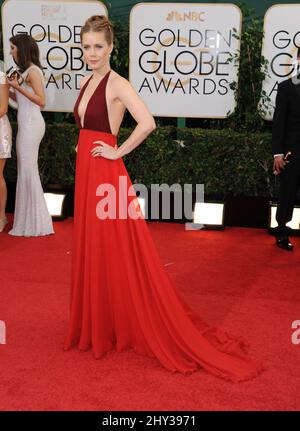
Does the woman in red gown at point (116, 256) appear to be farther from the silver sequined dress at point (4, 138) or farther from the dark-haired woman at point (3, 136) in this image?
the silver sequined dress at point (4, 138)

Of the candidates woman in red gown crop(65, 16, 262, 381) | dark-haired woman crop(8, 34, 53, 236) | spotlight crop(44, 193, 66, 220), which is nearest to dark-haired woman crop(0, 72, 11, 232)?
dark-haired woman crop(8, 34, 53, 236)

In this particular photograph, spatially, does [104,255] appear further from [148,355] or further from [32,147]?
[32,147]

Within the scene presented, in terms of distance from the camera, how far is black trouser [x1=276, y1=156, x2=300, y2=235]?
4.80 metres

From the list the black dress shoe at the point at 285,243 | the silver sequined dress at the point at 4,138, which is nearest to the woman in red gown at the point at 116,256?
the black dress shoe at the point at 285,243

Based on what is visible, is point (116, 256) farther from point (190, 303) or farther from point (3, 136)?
point (3, 136)

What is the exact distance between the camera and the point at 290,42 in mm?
5367

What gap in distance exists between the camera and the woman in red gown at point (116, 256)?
267 cm

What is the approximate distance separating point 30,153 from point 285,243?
245 cm

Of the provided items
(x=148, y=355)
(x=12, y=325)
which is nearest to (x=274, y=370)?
(x=148, y=355)

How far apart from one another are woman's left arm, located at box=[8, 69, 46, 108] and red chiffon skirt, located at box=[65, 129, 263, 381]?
2.33 metres

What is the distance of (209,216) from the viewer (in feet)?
18.2

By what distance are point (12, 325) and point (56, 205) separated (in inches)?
101

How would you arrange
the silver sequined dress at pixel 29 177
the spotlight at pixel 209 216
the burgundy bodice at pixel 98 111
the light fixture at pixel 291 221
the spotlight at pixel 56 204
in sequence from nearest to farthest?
the burgundy bodice at pixel 98 111 < the silver sequined dress at pixel 29 177 < the light fixture at pixel 291 221 < the spotlight at pixel 209 216 < the spotlight at pixel 56 204

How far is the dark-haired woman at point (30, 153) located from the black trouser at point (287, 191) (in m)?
2.13
